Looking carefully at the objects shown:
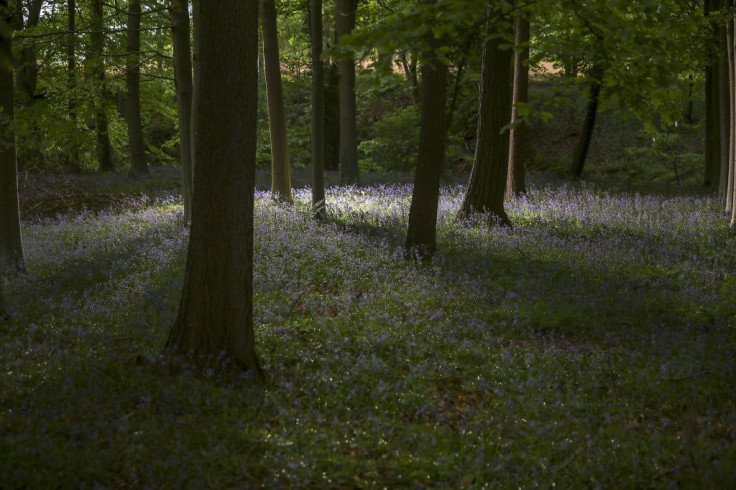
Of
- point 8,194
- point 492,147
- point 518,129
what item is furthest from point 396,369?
point 518,129

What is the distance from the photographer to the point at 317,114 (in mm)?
15039

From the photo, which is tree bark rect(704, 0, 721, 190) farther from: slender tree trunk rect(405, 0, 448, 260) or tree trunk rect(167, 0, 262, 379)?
tree trunk rect(167, 0, 262, 379)

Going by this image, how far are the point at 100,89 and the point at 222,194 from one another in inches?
367

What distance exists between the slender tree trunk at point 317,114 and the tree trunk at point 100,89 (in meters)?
4.51

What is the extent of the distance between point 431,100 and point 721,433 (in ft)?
24.6

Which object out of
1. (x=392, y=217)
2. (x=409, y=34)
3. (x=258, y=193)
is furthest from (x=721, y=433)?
(x=258, y=193)

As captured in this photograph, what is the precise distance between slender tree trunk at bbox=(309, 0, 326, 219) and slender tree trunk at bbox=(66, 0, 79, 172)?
499 cm

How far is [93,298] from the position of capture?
9352 mm

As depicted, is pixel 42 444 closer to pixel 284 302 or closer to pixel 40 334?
pixel 40 334

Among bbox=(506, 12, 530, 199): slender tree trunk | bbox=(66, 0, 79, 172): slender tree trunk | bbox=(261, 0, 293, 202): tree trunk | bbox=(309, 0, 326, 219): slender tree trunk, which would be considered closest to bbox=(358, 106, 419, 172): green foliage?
bbox=(506, 12, 530, 199): slender tree trunk

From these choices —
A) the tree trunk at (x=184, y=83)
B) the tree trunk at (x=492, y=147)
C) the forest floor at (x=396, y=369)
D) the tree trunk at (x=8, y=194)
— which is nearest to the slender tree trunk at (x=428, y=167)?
the forest floor at (x=396, y=369)

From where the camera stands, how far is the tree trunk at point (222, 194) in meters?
6.43

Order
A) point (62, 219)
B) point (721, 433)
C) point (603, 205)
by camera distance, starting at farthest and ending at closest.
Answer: point (62, 219) → point (603, 205) → point (721, 433)

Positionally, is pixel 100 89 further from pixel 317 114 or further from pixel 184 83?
pixel 317 114
